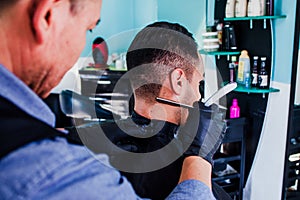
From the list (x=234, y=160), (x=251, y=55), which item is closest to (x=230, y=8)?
(x=251, y=55)

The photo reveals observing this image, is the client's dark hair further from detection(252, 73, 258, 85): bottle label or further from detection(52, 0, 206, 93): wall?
detection(52, 0, 206, 93): wall

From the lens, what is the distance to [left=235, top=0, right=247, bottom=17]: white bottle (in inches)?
80.1

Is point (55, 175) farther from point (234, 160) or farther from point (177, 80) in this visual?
point (234, 160)

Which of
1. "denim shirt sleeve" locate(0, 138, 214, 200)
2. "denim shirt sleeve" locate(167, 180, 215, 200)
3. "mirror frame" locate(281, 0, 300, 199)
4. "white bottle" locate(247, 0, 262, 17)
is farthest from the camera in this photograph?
"white bottle" locate(247, 0, 262, 17)

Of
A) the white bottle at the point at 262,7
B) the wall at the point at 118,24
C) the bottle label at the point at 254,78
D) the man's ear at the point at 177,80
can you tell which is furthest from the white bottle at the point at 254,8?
the wall at the point at 118,24

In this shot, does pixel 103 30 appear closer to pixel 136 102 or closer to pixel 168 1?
pixel 168 1

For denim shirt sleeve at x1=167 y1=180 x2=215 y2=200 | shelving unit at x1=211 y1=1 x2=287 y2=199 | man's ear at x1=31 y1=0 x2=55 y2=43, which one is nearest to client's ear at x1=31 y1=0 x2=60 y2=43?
man's ear at x1=31 y1=0 x2=55 y2=43

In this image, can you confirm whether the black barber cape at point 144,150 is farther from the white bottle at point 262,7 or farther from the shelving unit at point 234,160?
the white bottle at point 262,7

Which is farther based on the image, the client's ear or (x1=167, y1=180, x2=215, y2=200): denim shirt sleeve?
(x1=167, y1=180, x2=215, y2=200): denim shirt sleeve

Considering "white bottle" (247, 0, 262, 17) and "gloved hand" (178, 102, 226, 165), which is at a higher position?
"white bottle" (247, 0, 262, 17)

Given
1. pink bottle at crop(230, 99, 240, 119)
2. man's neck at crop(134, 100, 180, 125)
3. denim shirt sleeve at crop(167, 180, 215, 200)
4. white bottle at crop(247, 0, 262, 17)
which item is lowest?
pink bottle at crop(230, 99, 240, 119)

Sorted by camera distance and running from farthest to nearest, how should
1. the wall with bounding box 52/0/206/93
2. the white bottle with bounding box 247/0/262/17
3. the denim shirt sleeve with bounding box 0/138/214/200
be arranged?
1. the wall with bounding box 52/0/206/93
2. the white bottle with bounding box 247/0/262/17
3. the denim shirt sleeve with bounding box 0/138/214/200

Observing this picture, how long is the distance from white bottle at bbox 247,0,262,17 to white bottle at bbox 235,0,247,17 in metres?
0.05

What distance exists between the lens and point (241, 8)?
6.73 feet
